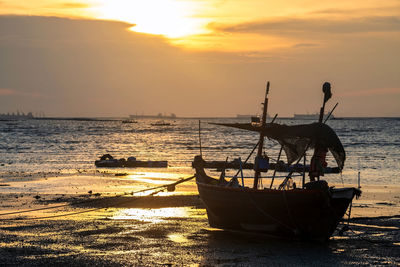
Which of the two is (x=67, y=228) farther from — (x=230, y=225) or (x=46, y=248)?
(x=230, y=225)

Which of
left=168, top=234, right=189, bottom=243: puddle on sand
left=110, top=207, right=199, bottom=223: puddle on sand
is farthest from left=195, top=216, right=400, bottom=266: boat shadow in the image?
left=110, top=207, right=199, bottom=223: puddle on sand

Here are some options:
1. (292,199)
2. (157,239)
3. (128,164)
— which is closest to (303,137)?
(292,199)

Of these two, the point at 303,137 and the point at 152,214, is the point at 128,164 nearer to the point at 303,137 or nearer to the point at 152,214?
the point at 152,214

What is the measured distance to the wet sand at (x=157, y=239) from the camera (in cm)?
1599

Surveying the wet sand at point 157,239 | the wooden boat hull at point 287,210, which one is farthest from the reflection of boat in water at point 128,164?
the wooden boat hull at point 287,210

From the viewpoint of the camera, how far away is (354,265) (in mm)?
15539

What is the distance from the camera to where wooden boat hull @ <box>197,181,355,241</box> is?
18.2 metres

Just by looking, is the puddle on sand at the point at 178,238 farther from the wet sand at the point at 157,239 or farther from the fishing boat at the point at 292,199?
the fishing boat at the point at 292,199

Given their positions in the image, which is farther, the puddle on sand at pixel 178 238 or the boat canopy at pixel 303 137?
the boat canopy at pixel 303 137

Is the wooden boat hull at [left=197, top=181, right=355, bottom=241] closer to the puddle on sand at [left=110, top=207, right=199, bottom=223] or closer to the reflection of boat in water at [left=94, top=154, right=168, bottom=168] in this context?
the puddle on sand at [left=110, top=207, right=199, bottom=223]

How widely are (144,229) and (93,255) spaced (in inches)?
152

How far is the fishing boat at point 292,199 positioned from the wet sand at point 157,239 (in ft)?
1.53

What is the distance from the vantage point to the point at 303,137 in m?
19.9

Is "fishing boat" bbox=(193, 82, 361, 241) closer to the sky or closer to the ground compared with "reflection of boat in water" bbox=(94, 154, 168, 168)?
closer to the sky
